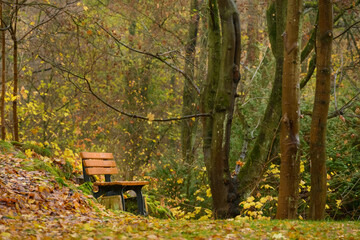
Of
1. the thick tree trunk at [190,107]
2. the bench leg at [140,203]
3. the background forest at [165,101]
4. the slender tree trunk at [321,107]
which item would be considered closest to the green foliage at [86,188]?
the bench leg at [140,203]

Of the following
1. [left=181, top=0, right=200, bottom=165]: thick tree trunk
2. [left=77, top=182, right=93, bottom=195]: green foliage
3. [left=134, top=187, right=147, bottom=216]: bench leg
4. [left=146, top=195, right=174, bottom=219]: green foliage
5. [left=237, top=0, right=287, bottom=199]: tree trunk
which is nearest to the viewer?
[left=77, top=182, right=93, bottom=195]: green foliage

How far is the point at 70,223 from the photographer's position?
5.09 meters

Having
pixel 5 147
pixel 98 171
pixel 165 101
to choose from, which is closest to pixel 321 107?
pixel 98 171

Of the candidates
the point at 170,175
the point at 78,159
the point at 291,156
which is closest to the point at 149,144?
the point at 170,175

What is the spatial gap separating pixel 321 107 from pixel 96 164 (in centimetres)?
417

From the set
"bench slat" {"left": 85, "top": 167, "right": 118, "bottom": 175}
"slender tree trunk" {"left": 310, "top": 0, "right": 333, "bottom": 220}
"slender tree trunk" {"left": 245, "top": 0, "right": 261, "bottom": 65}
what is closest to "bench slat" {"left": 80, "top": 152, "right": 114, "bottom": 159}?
"bench slat" {"left": 85, "top": 167, "right": 118, "bottom": 175}

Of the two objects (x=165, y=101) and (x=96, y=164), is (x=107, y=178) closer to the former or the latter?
(x=96, y=164)

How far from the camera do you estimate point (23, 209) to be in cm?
547

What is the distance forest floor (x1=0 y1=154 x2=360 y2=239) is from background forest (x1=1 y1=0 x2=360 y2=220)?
2.41 metres

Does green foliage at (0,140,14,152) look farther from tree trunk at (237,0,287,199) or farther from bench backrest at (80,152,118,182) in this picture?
tree trunk at (237,0,287,199)

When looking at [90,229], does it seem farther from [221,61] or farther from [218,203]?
[221,61]

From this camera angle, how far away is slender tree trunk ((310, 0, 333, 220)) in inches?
307

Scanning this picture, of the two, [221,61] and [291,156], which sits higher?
[221,61]

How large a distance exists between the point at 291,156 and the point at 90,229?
12.8ft
